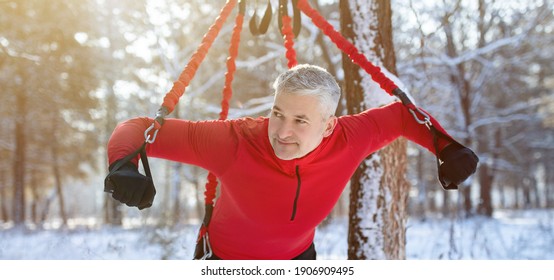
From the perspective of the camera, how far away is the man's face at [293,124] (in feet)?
8.22

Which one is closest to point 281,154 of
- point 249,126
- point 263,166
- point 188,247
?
point 263,166

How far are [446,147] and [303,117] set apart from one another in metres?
0.85

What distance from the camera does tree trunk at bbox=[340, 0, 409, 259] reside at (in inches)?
159

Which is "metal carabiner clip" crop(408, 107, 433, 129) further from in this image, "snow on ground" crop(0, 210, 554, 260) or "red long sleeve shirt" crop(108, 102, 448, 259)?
"snow on ground" crop(0, 210, 554, 260)

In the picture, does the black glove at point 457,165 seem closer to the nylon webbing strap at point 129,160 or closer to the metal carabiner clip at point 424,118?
the metal carabiner clip at point 424,118

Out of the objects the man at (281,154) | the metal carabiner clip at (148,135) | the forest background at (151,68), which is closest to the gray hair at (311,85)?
the man at (281,154)

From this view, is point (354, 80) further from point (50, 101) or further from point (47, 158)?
point (47, 158)

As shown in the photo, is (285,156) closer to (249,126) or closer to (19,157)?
(249,126)

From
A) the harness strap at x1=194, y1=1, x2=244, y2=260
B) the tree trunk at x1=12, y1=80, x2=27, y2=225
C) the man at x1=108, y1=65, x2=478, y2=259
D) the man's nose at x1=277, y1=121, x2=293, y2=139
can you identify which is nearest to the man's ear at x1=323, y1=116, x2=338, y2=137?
the man at x1=108, y1=65, x2=478, y2=259

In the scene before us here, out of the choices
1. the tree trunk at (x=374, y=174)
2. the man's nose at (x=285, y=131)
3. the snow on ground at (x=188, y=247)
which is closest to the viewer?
the man's nose at (x=285, y=131)

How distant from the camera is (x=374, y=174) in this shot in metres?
4.05

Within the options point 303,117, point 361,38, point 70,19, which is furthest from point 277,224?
point 70,19

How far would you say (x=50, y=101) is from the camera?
49.6ft

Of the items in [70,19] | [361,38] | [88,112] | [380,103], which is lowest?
[380,103]
